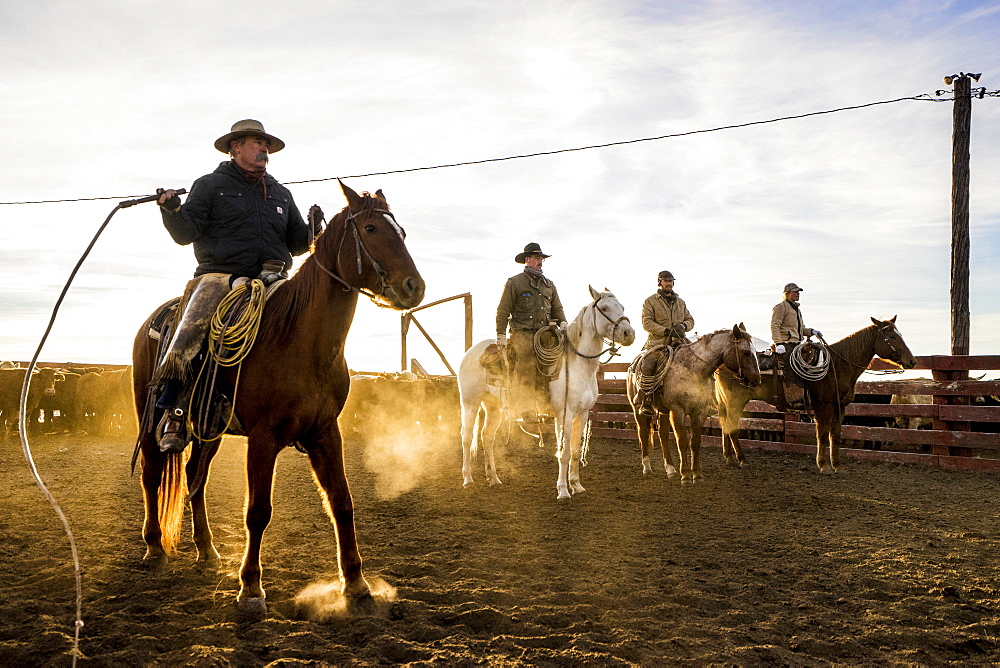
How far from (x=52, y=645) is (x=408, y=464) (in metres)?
8.30

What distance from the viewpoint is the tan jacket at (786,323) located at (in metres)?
11.7

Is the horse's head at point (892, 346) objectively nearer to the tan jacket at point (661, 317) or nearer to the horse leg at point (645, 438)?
the tan jacket at point (661, 317)

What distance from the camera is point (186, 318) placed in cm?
435

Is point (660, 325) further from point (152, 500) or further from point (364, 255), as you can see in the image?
point (152, 500)

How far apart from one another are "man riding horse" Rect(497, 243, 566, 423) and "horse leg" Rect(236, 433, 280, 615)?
4.79 metres

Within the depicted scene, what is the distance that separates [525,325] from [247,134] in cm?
467

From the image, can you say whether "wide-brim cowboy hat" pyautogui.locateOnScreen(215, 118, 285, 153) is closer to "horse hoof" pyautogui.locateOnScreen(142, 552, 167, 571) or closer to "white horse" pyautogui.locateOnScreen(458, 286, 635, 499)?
"horse hoof" pyautogui.locateOnScreen(142, 552, 167, 571)

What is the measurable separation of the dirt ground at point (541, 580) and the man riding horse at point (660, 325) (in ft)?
7.25

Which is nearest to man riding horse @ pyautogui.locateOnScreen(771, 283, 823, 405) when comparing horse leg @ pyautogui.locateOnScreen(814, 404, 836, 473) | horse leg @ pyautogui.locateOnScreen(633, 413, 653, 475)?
horse leg @ pyautogui.locateOnScreen(814, 404, 836, 473)

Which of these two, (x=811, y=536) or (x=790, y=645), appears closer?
(x=790, y=645)

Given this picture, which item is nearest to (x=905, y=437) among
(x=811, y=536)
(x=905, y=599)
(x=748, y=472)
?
(x=748, y=472)

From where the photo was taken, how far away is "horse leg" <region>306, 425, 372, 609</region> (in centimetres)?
421

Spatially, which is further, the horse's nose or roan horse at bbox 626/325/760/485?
roan horse at bbox 626/325/760/485

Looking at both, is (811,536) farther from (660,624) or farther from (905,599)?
(660,624)
